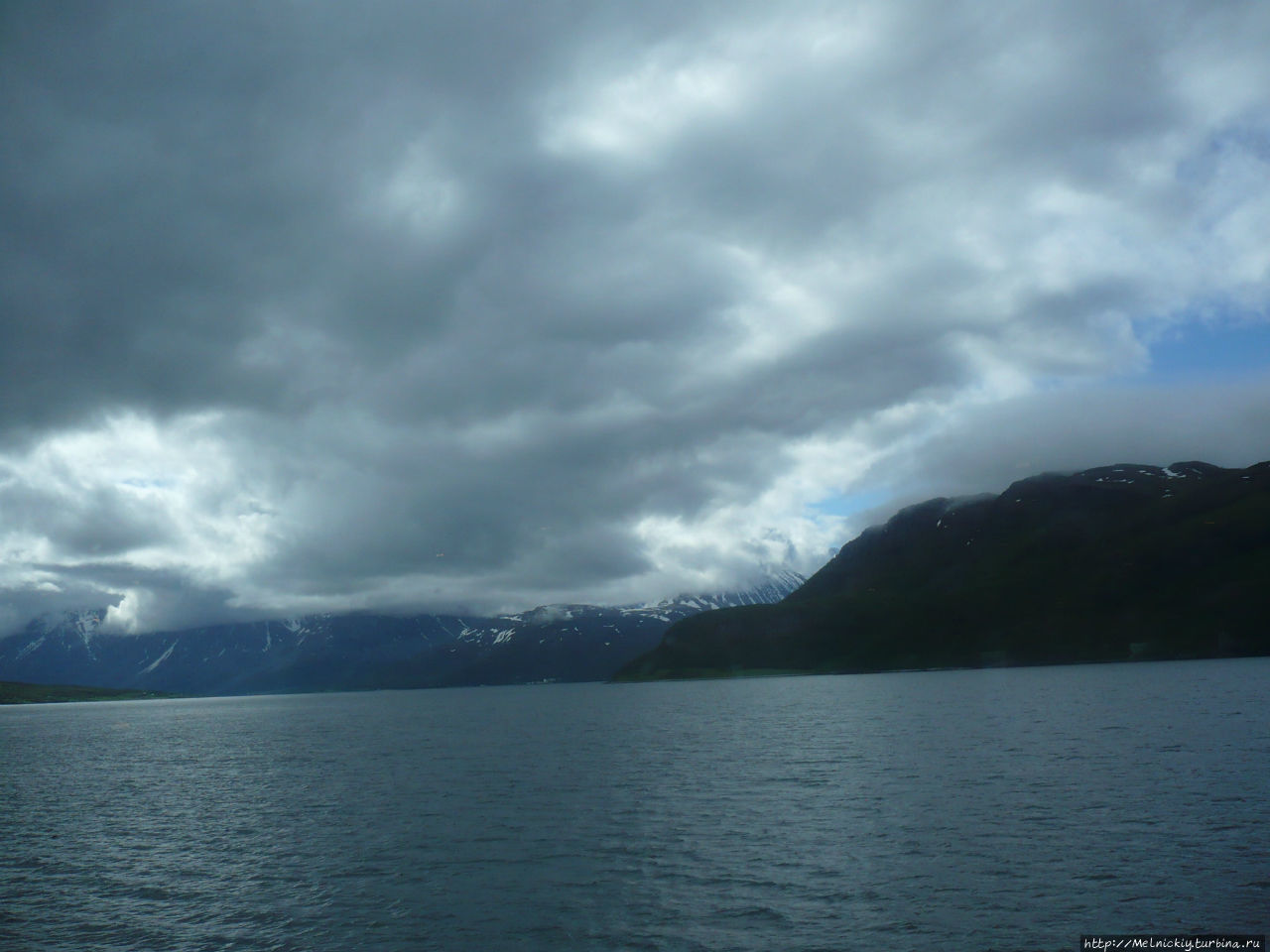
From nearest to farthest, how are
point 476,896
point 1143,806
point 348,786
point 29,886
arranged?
point 476,896, point 29,886, point 1143,806, point 348,786

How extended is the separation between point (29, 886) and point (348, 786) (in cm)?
4219

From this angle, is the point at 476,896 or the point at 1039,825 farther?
the point at 1039,825

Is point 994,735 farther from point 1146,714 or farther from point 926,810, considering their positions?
point 926,810

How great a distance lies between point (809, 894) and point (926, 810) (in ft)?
79.6

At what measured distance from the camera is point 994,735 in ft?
374

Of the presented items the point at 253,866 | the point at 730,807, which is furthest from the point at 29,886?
the point at 730,807

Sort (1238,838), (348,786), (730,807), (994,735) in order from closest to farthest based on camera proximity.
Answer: (1238,838) < (730,807) < (348,786) < (994,735)

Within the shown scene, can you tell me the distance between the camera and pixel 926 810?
64.7 meters

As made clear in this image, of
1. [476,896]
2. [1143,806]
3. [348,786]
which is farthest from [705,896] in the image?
[348,786]

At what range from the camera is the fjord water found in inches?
1618

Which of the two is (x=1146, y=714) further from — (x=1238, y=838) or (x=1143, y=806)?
(x=1238, y=838)

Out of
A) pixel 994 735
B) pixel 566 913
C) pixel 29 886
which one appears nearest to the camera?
pixel 566 913

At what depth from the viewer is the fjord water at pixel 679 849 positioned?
4109cm

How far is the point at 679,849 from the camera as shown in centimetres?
5622
